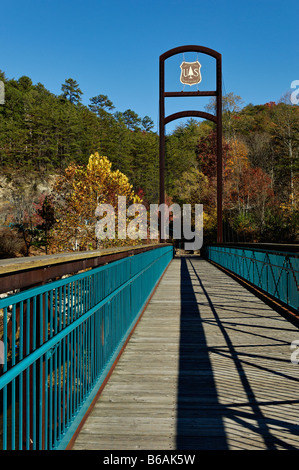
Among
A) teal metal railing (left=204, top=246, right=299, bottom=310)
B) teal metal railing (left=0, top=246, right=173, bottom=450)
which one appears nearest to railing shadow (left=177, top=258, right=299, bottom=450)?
teal metal railing (left=0, top=246, right=173, bottom=450)

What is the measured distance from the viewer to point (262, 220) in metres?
43.6

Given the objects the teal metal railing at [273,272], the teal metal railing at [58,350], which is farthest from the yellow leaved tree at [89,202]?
the teal metal railing at [58,350]

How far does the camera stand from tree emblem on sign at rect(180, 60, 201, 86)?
106ft

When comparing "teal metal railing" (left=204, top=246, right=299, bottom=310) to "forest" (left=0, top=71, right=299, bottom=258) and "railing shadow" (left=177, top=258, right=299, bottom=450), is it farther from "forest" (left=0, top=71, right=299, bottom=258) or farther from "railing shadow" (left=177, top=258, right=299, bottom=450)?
"forest" (left=0, top=71, right=299, bottom=258)

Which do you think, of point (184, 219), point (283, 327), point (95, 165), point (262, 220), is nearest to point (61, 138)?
point (184, 219)

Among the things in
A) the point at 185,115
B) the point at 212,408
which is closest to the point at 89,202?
the point at 185,115

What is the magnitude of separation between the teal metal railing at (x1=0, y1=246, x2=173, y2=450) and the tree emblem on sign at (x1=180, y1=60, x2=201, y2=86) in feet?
95.7

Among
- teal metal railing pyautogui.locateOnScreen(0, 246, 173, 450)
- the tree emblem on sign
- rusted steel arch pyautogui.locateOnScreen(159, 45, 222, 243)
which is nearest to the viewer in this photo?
→ teal metal railing pyautogui.locateOnScreen(0, 246, 173, 450)

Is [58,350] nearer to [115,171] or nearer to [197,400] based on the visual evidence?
[197,400]

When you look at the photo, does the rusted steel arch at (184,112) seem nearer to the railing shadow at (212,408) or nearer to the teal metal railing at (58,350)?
the railing shadow at (212,408)

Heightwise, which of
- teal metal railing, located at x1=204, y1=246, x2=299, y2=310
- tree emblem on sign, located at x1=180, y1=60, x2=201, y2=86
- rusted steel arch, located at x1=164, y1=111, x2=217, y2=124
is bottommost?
teal metal railing, located at x1=204, y1=246, x2=299, y2=310

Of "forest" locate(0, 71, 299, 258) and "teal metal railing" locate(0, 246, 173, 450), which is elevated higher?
"forest" locate(0, 71, 299, 258)

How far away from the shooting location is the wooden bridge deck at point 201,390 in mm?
3395
